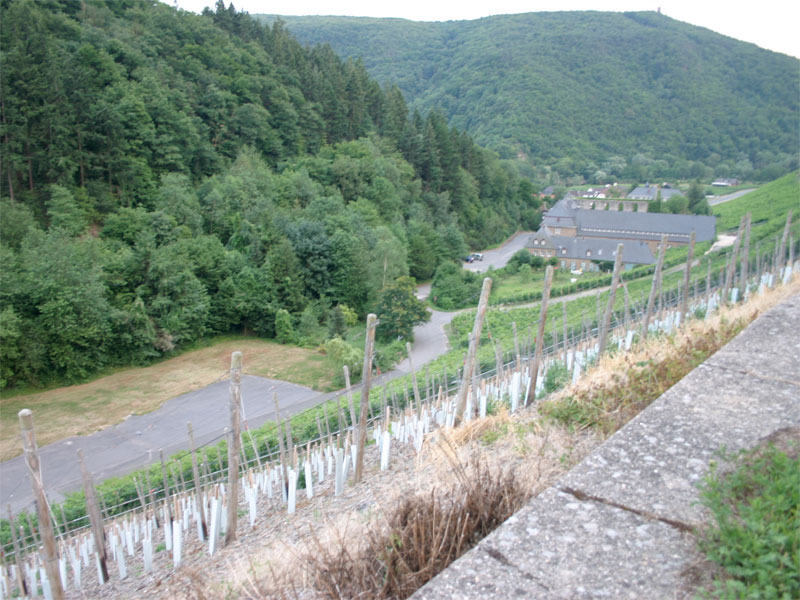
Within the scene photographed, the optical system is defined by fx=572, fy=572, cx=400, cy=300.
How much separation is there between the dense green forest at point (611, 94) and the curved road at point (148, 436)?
6951 centimetres

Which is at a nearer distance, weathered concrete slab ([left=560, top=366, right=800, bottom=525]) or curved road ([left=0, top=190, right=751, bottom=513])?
weathered concrete slab ([left=560, top=366, right=800, bottom=525])

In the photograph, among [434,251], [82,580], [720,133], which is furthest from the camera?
[720,133]

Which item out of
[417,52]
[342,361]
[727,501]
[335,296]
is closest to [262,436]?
[342,361]

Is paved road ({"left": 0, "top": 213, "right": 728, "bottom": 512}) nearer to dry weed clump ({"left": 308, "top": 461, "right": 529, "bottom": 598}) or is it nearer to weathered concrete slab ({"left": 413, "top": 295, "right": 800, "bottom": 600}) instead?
dry weed clump ({"left": 308, "top": 461, "right": 529, "bottom": 598})

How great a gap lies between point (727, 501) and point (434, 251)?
39.3 metres

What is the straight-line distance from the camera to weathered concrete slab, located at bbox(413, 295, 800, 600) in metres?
2.07

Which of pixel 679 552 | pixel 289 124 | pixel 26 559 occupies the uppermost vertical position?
pixel 289 124

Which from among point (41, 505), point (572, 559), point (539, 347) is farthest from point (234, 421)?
point (539, 347)

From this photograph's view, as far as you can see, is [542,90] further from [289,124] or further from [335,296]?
[335,296]

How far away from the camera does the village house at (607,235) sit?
Result: 42.3 meters

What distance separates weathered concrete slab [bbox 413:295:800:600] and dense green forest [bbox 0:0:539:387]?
21707 millimetres

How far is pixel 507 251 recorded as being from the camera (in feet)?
169

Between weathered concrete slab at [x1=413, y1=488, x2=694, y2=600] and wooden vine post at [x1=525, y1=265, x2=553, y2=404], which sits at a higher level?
weathered concrete slab at [x1=413, y1=488, x2=694, y2=600]

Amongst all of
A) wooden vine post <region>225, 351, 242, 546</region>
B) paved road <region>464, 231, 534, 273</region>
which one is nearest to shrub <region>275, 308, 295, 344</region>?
paved road <region>464, 231, 534, 273</region>
